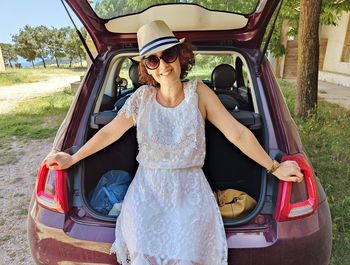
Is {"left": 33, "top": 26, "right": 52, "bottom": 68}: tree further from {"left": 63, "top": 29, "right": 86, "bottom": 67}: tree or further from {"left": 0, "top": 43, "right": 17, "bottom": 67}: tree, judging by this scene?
{"left": 0, "top": 43, "right": 17, "bottom": 67}: tree

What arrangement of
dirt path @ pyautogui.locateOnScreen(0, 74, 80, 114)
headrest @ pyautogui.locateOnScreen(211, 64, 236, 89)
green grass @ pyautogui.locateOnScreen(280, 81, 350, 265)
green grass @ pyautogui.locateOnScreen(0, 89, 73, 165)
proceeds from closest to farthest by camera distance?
green grass @ pyautogui.locateOnScreen(280, 81, 350, 265), headrest @ pyautogui.locateOnScreen(211, 64, 236, 89), green grass @ pyautogui.locateOnScreen(0, 89, 73, 165), dirt path @ pyautogui.locateOnScreen(0, 74, 80, 114)

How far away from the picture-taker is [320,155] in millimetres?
3912

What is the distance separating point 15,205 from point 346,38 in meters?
11.1

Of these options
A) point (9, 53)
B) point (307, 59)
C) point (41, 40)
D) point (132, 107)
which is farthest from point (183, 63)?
point (9, 53)

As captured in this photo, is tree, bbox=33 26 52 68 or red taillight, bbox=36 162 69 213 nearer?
red taillight, bbox=36 162 69 213

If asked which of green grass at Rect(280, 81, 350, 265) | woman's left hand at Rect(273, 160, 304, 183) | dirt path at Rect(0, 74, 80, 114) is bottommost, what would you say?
dirt path at Rect(0, 74, 80, 114)

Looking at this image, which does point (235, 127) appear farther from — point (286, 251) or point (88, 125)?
point (88, 125)

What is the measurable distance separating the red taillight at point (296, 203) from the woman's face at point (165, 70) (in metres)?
0.72

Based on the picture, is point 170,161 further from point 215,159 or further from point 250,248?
point 215,159

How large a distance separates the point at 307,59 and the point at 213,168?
3.71 meters

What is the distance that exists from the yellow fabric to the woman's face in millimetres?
675

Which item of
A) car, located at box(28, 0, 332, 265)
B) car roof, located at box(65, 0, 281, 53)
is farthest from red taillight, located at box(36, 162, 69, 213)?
car roof, located at box(65, 0, 281, 53)

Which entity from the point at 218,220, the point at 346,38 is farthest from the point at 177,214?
the point at 346,38

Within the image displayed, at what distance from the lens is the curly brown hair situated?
1741 millimetres
